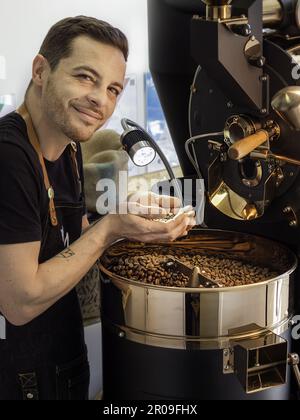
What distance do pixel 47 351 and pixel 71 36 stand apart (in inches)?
21.8

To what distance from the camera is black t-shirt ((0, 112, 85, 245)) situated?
962 millimetres

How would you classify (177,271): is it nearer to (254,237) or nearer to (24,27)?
(254,237)

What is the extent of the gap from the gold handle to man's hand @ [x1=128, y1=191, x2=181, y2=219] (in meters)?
0.18

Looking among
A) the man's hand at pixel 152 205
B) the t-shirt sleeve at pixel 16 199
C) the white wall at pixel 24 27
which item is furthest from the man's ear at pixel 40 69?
the white wall at pixel 24 27

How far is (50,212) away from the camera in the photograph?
108cm

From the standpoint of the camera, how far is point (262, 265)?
1.12 meters

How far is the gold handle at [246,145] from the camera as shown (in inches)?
35.2

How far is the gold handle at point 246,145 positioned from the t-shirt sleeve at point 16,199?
0.32 metres

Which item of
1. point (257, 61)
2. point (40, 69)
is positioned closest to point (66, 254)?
point (40, 69)

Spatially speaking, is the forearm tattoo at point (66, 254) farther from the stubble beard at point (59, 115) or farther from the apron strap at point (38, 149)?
the stubble beard at point (59, 115)

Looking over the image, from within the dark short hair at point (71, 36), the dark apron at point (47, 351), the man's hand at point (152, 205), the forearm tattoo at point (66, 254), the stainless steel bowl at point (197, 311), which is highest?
the dark short hair at point (71, 36)

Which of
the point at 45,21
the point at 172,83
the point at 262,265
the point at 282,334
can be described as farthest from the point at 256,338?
the point at 45,21

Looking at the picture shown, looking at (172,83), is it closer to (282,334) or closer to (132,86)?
(282,334)
